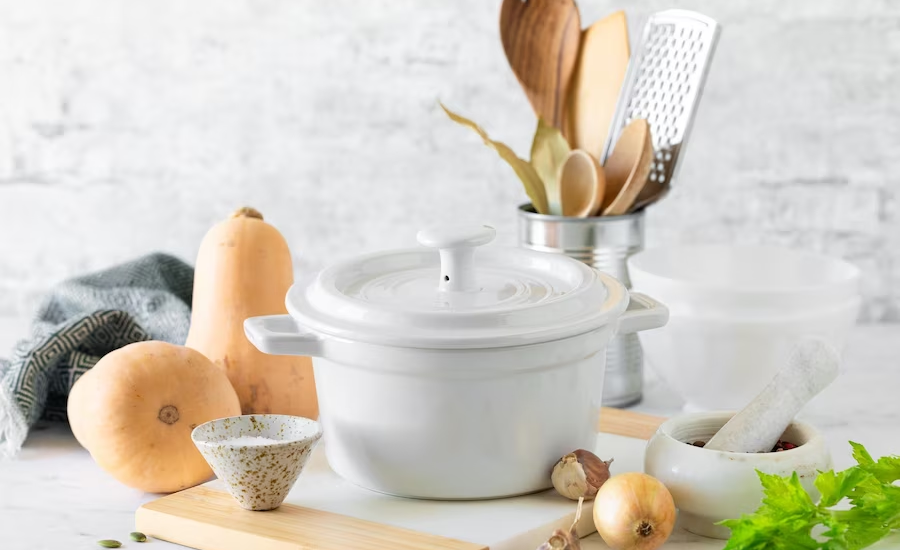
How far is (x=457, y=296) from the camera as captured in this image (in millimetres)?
992

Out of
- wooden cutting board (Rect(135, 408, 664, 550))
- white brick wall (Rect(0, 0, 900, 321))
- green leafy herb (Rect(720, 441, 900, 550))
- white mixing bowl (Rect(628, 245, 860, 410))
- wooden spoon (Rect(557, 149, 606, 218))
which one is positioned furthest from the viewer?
white brick wall (Rect(0, 0, 900, 321))

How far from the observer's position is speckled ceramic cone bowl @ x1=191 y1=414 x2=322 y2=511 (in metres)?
0.93

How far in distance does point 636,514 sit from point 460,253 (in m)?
0.27

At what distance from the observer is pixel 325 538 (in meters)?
0.90

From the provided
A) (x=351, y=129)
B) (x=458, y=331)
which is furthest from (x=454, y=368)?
(x=351, y=129)

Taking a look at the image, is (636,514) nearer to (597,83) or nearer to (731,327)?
(731,327)

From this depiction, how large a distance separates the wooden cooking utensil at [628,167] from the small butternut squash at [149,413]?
1.58ft

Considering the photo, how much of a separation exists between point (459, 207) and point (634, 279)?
22.1 inches

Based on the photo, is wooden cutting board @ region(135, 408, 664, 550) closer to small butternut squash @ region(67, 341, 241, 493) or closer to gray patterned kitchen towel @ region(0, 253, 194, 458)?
small butternut squash @ region(67, 341, 241, 493)

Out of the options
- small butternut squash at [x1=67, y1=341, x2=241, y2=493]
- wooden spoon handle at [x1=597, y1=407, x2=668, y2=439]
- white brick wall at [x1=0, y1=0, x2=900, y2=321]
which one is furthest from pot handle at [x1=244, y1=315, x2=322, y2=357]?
white brick wall at [x1=0, y1=0, x2=900, y2=321]

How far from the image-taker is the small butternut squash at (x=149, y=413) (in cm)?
104

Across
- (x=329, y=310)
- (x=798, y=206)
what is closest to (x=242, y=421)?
(x=329, y=310)

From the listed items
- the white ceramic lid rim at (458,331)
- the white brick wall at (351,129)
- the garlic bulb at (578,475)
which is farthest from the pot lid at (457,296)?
the white brick wall at (351,129)

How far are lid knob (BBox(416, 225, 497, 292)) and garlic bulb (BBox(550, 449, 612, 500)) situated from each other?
17 centimetres
